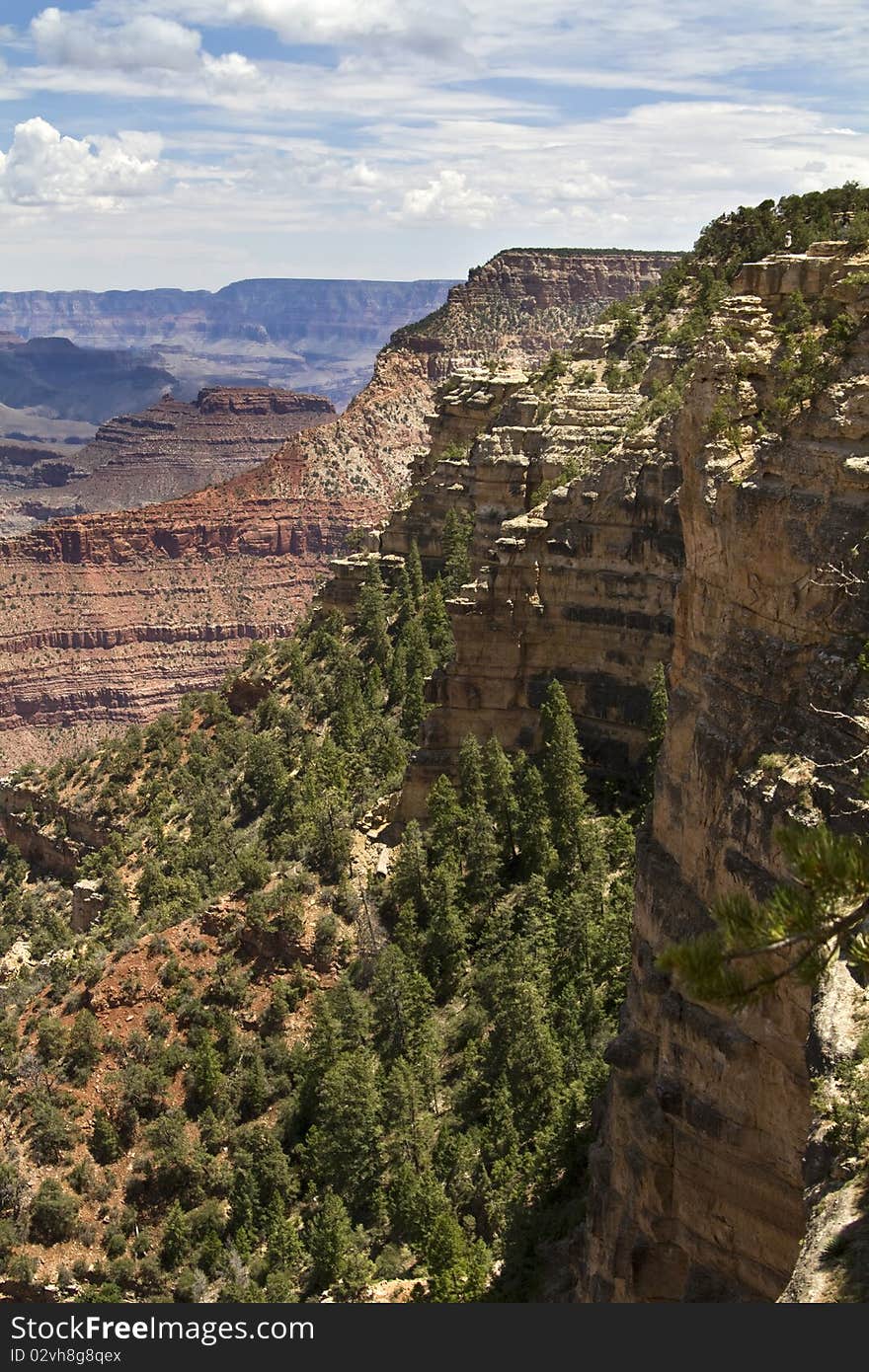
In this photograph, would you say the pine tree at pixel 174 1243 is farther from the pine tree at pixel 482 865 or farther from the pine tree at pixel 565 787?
the pine tree at pixel 565 787

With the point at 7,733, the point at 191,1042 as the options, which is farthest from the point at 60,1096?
the point at 7,733

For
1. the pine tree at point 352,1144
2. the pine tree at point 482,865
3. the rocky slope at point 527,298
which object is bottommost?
the pine tree at point 352,1144

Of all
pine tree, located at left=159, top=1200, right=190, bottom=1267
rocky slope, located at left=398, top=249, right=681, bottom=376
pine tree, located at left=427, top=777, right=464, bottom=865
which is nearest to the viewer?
pine tree, located at left=159, top=1200, right=190, bottom=1267

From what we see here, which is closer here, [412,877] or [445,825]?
[412,877]

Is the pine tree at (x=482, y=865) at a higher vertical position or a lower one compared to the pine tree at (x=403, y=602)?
lower

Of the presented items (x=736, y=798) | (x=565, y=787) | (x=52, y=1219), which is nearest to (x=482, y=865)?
(x=565, y=787)

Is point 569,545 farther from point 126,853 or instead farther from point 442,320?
point 442,320

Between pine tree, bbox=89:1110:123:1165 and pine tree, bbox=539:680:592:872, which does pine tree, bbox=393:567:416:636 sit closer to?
pine tree, bbox=539:680:592:872

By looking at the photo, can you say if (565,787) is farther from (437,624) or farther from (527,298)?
(527,298)

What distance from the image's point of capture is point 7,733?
197 meters

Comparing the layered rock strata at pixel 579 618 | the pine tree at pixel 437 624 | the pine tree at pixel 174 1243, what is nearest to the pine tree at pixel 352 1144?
the pine tree at pixel 174 1243

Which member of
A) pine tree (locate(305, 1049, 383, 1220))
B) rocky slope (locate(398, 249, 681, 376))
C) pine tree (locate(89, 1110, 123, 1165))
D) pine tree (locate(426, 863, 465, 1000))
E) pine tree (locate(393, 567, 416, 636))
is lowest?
pine tree (locate(89, 1110, 123, 1165))

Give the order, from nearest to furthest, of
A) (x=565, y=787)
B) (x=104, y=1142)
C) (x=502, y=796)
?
1. (x=104, y=1142)
2. (x=565, y=787)
3. (x=502, y=796)

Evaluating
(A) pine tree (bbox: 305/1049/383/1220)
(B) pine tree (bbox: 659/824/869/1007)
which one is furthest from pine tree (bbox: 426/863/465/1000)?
(B) pine tree (bbox: 659/824/869/1007)
